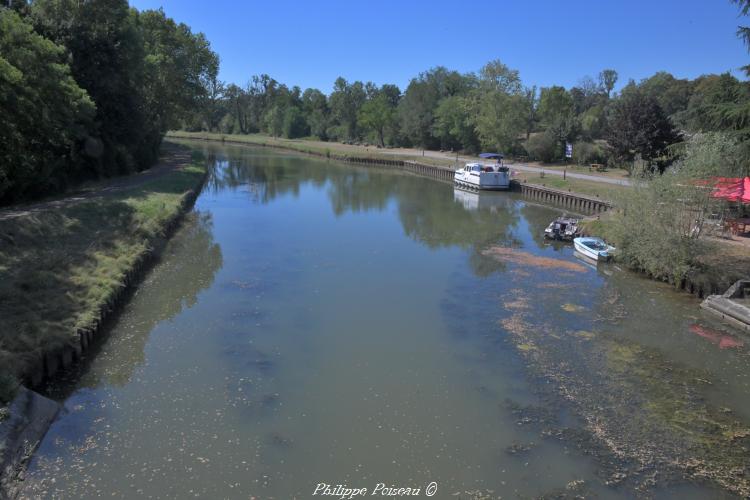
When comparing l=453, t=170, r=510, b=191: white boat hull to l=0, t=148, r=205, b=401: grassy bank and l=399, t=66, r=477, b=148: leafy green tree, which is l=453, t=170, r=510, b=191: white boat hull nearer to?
l=0, t=148, r=205, b=401: grassy bank

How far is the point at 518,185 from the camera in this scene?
155ft

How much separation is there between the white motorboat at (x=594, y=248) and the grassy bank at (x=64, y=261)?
58.4 feet

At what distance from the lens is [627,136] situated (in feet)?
144

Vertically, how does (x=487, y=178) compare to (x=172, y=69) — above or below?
below

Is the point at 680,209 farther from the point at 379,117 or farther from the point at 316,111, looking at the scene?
the point at 316,111

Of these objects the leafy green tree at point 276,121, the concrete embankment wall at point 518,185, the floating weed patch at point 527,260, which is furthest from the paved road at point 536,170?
the leafy green tree at point 276,121

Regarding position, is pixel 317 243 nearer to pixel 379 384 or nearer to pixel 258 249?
pixel 258 249

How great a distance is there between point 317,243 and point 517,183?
85.3ft

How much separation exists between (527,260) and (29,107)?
2084cm

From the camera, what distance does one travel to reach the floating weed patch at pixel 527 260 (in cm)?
2309

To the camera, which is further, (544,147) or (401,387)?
(544,147)

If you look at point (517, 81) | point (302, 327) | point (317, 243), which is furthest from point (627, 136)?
point (302, 327)

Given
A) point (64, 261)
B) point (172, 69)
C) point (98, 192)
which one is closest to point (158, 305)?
point (64, 261)

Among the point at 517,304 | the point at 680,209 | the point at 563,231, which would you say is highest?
the point at 680,209
